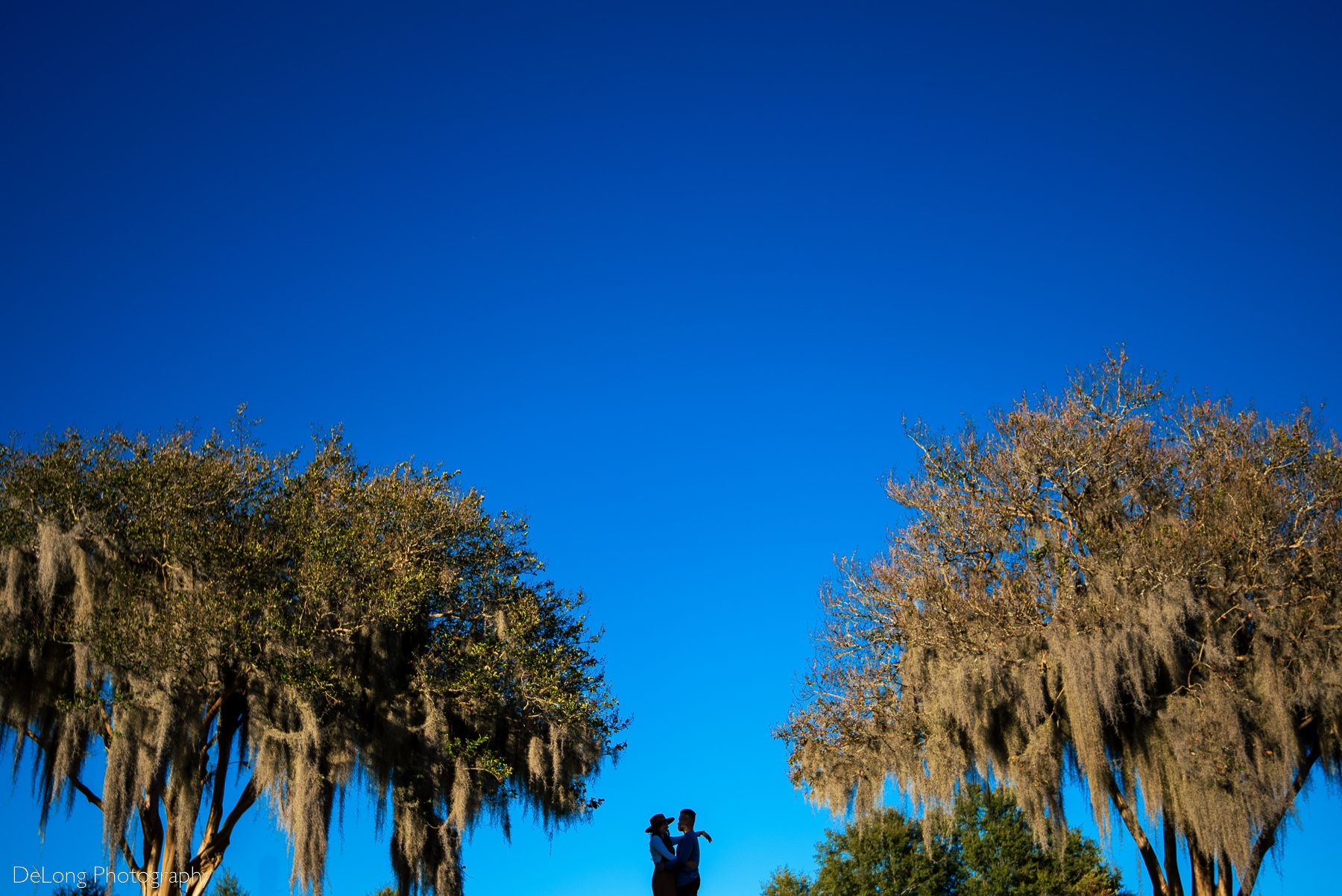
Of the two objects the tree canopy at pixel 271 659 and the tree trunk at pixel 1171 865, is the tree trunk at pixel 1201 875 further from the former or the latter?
the tree canopy at pixel 271 659

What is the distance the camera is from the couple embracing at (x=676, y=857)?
28.1 feet

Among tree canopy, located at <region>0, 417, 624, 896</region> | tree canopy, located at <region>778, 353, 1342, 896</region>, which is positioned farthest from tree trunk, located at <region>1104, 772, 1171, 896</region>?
tree canopy, located at <region>0, 417, 624, 896</region>

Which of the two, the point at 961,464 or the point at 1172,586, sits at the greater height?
the point at 961,464

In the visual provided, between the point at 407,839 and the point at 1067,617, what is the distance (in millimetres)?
10439

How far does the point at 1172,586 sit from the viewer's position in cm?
1537

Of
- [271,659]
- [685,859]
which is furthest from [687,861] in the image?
[271,659]

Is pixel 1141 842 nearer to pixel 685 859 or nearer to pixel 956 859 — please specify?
pixel 685 859

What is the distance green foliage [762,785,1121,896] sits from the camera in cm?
3092

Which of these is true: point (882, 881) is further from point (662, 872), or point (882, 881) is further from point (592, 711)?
point (662, 872)

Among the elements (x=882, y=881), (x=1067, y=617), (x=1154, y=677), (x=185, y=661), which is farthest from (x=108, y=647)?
(x=882, y=881)

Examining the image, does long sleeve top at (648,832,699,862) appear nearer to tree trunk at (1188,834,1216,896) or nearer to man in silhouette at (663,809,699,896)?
man in silhouette at (663,809,699,896)

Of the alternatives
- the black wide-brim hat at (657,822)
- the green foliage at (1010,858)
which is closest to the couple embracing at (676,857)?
the black wide-brim hat at (657,822)

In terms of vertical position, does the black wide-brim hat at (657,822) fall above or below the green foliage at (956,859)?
below

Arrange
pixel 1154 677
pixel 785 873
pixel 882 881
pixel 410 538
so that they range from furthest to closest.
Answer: pixel 785 873 → pixel 882 881 → pixel 410 538 → pixel 1154 677
